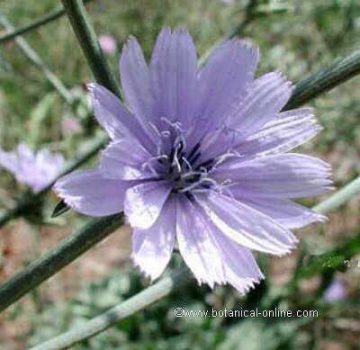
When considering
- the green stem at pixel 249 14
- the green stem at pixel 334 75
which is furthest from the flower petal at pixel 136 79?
the green stem at pixel 249 14

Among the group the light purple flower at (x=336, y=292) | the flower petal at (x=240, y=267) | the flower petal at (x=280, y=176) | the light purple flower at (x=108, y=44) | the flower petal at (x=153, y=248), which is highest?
the flower petal at (x=153, y=248)

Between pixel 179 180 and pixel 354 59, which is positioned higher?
pixel 354 59

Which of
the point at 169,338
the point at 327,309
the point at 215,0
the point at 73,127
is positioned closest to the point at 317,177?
the point at 327,309

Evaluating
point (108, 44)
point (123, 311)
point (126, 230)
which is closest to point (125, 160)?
point (123, 311)

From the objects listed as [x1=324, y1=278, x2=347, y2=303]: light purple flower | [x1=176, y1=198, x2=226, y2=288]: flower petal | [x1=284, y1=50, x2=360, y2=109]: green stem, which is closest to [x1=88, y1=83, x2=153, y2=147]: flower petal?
[x1=176, y1=198, x2=226, y2=288]: flower petal

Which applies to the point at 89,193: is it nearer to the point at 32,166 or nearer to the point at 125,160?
the point at 125,160

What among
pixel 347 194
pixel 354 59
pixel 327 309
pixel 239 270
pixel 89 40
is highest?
pixel 89 40

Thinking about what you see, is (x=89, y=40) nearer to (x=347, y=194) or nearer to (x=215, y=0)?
(x=347, y=194)

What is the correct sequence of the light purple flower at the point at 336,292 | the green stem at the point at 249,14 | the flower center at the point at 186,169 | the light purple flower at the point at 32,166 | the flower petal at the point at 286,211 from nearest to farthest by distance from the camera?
the flower petal at the point at 286,211, the flower center at the point at 186,169, the green stem at the point at 249,14, the light purple flower at the point at 32,166, the light purple flower at the point at 336,292

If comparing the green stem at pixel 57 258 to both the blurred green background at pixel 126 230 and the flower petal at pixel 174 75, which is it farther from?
the blurred green background at pixel 126 230
